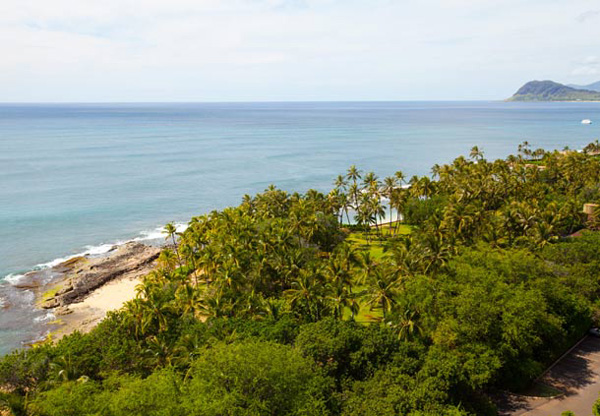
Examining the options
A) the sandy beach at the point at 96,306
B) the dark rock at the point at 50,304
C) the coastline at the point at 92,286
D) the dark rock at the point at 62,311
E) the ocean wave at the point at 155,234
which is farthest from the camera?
the ocean wave at the point at 155,234

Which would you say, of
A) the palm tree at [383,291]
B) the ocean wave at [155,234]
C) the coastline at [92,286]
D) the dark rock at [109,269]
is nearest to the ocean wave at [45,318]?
the coastline at [92,286]

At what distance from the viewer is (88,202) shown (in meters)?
112

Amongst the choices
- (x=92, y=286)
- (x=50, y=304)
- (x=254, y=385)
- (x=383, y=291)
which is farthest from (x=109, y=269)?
(x=254, y=385)

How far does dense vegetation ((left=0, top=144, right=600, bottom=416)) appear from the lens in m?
31.3

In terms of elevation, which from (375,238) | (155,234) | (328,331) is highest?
(328,331)

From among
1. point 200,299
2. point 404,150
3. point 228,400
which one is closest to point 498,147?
point 404,150

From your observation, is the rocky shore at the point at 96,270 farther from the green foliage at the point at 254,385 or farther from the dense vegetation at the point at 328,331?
the green foliage at the point at 254,385

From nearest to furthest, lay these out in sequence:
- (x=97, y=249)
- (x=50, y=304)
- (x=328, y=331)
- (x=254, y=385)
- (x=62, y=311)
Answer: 1. (x=254, y=385)
2. (x=328, y=331)
3. (x=62, y=311)
4. (x=50, y=304)
5. (x=97, y=249)

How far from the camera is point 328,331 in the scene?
1566 inches

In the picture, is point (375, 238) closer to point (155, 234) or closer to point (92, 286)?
point (155, 234)

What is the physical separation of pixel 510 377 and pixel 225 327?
86.8 feet

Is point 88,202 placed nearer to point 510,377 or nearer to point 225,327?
point 225,327

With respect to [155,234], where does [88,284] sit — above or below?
below

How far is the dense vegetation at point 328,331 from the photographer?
1233 inches
